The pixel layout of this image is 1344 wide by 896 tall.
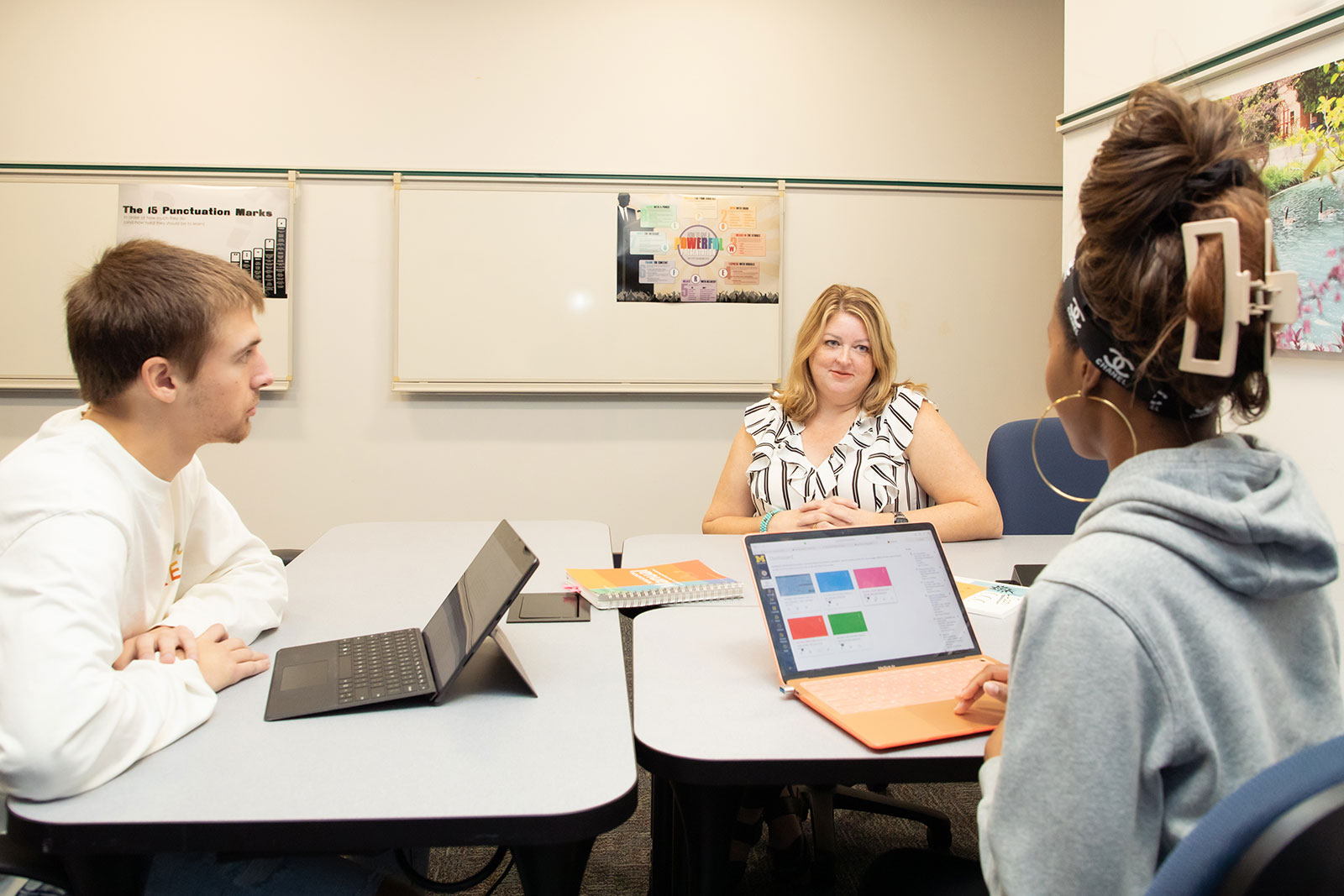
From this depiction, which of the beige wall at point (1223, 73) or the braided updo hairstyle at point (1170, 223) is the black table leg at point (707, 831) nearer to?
the braided updo hairstyle at point (1170, 223)

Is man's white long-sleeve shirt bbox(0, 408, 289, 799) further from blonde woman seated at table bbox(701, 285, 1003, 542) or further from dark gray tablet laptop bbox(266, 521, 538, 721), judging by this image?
blonde woman seated at table bbox(701, 285, 1003, 542)

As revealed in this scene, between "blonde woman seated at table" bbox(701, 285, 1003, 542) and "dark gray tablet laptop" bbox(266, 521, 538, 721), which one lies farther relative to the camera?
"blonde woman seated at table" bbox(701, 285, 1003, 542)

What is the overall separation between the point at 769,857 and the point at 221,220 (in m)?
3.03

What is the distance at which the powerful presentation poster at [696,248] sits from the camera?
3580 mm

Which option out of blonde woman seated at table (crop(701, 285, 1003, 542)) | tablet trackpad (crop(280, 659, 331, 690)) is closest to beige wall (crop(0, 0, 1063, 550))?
blonde woman seated at table (crop(701, 285, 1003, 542))

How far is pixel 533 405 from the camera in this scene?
12.0ft

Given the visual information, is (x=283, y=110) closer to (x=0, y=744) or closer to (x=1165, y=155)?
(x=0, y=744)

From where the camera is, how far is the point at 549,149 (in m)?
3.58

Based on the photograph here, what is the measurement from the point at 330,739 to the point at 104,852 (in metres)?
0.24

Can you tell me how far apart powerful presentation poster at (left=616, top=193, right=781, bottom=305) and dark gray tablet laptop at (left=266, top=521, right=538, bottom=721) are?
2441 mm

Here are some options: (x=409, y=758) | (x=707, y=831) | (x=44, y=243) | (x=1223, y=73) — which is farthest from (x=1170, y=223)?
(x=44, y=243)

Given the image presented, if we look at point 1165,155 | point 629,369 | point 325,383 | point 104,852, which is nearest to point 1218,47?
point 1165,155

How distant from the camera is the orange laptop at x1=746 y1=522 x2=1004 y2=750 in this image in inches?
46.2

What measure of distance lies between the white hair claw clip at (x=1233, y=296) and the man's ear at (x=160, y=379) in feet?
3.91
